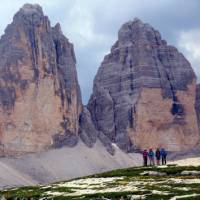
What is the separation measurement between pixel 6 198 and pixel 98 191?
322 inches

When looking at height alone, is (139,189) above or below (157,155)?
below

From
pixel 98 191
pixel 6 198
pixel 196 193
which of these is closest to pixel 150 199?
pixel 196 193

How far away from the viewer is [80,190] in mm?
52344

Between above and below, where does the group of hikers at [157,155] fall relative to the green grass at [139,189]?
above

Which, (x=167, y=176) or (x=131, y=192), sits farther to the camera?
(x=167, y=176)

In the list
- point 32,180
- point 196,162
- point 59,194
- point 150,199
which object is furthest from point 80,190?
point 32,180

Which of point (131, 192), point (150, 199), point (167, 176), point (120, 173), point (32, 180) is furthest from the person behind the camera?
point (32, 180)

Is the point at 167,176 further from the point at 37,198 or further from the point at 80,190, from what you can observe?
the point at 37,198

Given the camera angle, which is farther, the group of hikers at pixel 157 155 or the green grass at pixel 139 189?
the group of hikers at pixel 157 155

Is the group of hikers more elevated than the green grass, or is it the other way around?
the group of hikers

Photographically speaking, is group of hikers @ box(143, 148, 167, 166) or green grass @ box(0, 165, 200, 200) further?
group of hikers @ box(143, 148, 167, 166)

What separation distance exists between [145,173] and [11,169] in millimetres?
140454

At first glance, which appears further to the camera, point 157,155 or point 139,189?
point 157,155

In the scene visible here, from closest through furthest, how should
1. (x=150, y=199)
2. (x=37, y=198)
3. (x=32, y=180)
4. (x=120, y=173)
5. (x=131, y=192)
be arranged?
(x=150, y=199)
(x=131, y=192)
(x=37, y=198)
(x=120, y=173)
(x=32, y=180)
